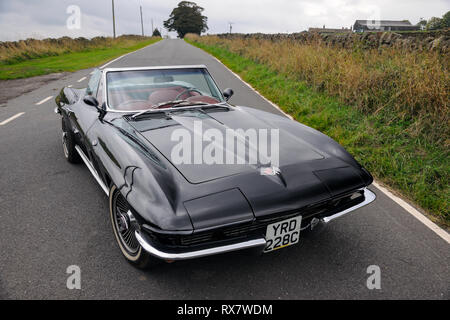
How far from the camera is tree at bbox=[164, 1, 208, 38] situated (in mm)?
95750

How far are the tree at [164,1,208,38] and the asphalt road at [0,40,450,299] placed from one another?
3974 inches

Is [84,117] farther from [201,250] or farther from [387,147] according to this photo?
[387,147]

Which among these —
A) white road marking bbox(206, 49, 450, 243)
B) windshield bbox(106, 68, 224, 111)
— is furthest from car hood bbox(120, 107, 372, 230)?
white road marking bbox(206, 49, 450, 243)

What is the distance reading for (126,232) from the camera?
239cm

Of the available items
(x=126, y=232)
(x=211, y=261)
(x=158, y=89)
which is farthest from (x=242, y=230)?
(x=158, y=89)

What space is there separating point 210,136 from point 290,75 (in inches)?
301

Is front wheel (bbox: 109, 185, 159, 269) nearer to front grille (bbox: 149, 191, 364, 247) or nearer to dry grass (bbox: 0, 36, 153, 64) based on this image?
front grille (bbox: 149, 191, 364, 247)

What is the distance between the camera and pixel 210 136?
2.68 metres

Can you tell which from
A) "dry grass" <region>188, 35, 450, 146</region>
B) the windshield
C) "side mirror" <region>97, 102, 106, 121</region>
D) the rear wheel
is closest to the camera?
"side mirror" <region>97, 102, 106, 121</region>

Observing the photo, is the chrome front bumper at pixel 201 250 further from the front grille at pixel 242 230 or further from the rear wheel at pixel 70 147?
the rear wheel at pixel 70 147

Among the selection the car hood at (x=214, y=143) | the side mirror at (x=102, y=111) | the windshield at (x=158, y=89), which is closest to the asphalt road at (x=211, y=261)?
the car hood at (x=214, y=143)

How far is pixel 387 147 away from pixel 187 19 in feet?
333

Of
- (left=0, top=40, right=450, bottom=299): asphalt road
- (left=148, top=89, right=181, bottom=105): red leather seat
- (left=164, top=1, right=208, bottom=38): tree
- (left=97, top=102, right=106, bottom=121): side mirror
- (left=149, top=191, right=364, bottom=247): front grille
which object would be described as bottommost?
(left=0, top=40, right=450, bottom=299): asphalt road

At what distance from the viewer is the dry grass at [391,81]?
495cm
